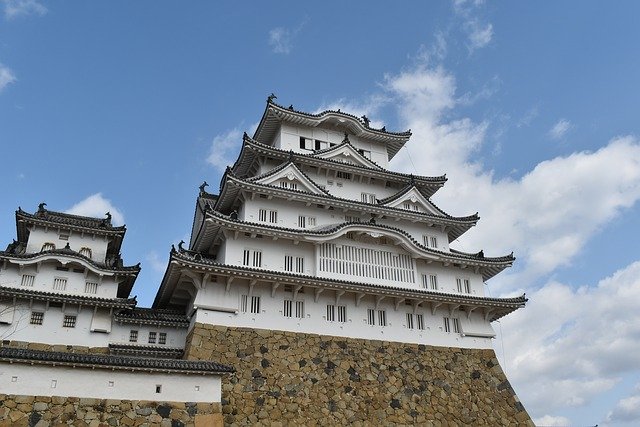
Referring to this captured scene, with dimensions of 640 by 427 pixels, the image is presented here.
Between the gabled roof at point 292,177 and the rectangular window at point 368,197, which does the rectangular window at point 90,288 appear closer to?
the gabled roof at point 292,177

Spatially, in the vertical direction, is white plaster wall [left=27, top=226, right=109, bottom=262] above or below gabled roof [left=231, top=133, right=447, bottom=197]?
below

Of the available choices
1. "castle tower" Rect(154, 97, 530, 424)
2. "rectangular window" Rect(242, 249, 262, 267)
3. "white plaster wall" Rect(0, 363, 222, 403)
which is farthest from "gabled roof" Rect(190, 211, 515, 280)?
"white plaster wall" Rect(0, 363, 222, 403)

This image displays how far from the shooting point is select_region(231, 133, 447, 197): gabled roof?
27.3 m

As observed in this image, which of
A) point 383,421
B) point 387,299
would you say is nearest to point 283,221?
point 387,299

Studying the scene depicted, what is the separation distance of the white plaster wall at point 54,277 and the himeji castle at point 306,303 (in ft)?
0.19

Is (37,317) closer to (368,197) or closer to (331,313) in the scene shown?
(331,313)

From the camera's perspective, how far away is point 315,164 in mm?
27859

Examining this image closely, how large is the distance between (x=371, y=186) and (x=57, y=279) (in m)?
16.6

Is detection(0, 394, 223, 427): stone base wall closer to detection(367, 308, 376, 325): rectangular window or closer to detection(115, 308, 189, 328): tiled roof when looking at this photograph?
detection(115, 308, 189, 328): tiled roof

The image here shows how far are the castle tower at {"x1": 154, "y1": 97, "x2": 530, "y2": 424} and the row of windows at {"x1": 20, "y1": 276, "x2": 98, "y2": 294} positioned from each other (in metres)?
2.91

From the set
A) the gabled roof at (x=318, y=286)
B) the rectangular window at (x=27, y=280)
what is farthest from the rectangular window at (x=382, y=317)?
the rectangular window at (x=27, y=280)

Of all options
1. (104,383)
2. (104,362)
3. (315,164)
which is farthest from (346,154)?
(104,383)

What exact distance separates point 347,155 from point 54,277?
1597 cm

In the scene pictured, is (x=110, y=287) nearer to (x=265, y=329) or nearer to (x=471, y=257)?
(x=265, y=329)
